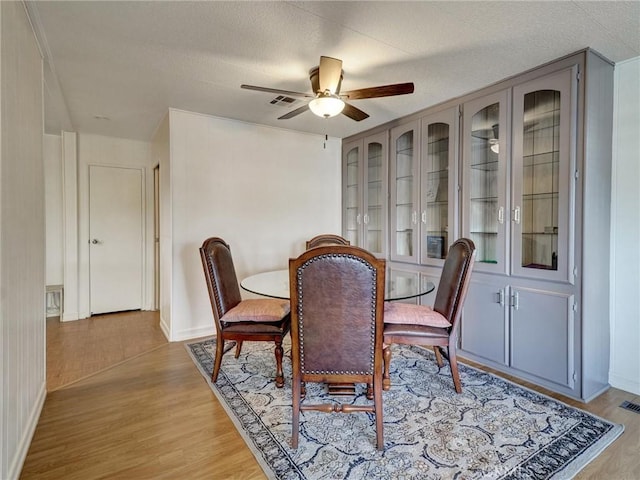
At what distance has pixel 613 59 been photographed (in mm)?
2389

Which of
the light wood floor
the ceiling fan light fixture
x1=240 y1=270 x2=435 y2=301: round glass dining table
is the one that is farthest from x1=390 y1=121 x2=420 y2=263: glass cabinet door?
the light wood floor

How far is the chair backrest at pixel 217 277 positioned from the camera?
2484mm

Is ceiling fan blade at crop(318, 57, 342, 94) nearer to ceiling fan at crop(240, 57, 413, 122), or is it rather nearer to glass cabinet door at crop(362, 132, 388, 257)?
ceiling fan at crop(240, 57, 413, 122)

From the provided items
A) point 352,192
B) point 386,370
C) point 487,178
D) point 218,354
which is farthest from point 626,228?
point 218,354

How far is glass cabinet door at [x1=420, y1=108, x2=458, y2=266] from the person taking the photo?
3.16 meters

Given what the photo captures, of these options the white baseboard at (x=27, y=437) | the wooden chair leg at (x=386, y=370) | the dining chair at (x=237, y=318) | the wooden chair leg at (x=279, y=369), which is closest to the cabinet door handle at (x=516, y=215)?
the wooden chair leg at (x=386, y=370)

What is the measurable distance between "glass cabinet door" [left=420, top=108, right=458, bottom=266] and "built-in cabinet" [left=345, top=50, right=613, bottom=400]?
0.01 meters

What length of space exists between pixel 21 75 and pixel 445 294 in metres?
2.87

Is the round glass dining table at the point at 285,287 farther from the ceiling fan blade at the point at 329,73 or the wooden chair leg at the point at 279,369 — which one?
the ceiling fan blade at the point at 329,73

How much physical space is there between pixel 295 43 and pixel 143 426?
8.17 ft

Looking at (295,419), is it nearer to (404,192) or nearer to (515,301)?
(515,301)

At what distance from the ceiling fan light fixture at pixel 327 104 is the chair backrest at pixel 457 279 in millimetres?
1276

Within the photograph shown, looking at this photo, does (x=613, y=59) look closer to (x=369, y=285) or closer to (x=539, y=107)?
(x=539, y=107)

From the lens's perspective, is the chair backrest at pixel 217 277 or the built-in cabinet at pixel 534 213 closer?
the built-in cabinet at pixel 534 213
